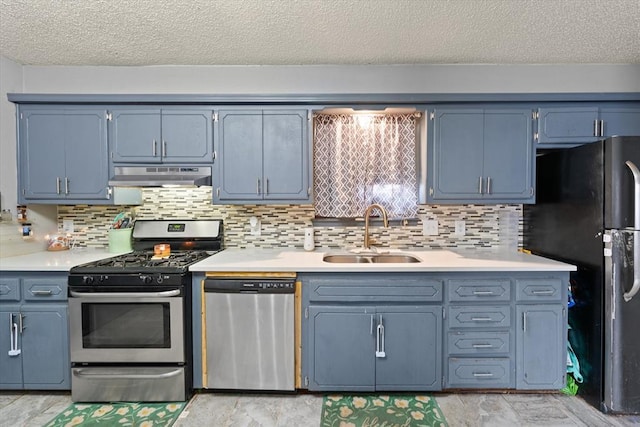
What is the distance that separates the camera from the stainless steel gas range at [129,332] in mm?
1980

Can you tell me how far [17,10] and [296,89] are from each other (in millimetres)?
1792

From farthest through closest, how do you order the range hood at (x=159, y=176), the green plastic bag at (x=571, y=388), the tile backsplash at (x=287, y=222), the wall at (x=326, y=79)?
the tile backsplash at (x=287, y=222), the wall at (x=326, y=79), the range hood at (x=159, y=176), the green plastic bag at (x=571, y=388)

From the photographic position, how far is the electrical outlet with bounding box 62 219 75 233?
272 cm

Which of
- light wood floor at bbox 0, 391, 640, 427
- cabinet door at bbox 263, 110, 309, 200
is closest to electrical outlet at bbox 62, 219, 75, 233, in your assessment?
light wood floor at bbox 0, 391, 640, 427

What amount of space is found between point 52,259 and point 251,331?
157 centimetres

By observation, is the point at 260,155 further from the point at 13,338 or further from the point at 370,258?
the point at 13,338

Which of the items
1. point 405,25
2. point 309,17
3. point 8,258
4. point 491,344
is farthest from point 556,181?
point 8,258

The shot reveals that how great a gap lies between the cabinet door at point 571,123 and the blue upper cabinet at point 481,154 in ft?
0.50

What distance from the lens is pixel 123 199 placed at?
247 centimetres

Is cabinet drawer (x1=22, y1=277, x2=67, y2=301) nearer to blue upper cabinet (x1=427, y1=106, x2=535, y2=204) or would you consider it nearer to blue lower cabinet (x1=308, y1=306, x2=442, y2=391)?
blue lower cabinet (x1=308, y1=306, x2=442, y2=391)

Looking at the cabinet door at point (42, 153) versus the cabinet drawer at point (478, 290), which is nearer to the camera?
the cabinet drawer at point (478, 290)

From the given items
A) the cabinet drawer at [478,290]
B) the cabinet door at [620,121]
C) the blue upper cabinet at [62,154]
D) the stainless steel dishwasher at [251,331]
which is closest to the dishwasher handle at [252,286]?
the stainless steel dishwasher at [251,331]

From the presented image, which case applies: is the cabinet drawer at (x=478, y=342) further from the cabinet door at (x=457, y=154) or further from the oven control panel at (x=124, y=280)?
the oven control panel at (x=124, y=280)

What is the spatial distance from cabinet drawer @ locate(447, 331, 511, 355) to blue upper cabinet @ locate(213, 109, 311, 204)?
1.47 metres
